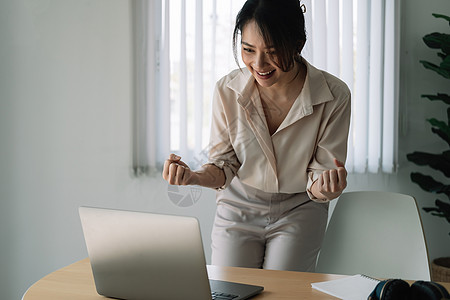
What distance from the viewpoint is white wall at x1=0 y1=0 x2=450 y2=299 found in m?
2.59

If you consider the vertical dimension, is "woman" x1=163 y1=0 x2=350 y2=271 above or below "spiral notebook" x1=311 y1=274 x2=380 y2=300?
above

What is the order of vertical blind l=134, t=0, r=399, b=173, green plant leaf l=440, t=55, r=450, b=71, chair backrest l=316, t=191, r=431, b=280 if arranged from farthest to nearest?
vertical blind l=134, t=0, r=399, b=173, green plant leaf l=440, t=55, r=450, b=71, chair backrest l=316, t=191, r=431, b=280

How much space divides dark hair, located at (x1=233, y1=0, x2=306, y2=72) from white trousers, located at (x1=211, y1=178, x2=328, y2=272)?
0.41m

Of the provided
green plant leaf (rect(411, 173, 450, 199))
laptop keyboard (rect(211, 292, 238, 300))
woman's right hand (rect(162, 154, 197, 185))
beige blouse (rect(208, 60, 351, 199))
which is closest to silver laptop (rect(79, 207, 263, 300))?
laptop keyboard (rect(211, 292, 238, 300))

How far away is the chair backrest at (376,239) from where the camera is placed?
1.56m

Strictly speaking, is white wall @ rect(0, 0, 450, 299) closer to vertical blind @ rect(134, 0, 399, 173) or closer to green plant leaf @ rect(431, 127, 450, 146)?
vertical blind @ rect(134, 0, 399, 173)

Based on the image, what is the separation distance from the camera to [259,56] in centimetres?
146

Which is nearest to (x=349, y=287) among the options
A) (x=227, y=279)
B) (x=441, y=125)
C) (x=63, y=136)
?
(x=227, y=279)

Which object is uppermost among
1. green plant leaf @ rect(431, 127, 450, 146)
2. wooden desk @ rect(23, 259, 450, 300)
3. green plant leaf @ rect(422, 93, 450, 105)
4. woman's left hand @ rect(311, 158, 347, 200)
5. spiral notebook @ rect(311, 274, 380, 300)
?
green plant leaf @ rect(422, 93, 450, 105)

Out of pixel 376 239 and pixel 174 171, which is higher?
pixel 174 171

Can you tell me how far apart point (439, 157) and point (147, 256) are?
174cm

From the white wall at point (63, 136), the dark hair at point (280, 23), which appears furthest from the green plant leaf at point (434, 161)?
the dark hair at point (280, 23)

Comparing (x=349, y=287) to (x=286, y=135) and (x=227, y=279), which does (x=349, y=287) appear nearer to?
(x=227, y=279)

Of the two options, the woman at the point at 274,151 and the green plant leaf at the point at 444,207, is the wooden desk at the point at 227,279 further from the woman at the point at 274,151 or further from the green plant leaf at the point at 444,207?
the green plant leaf at the point at 444,207
